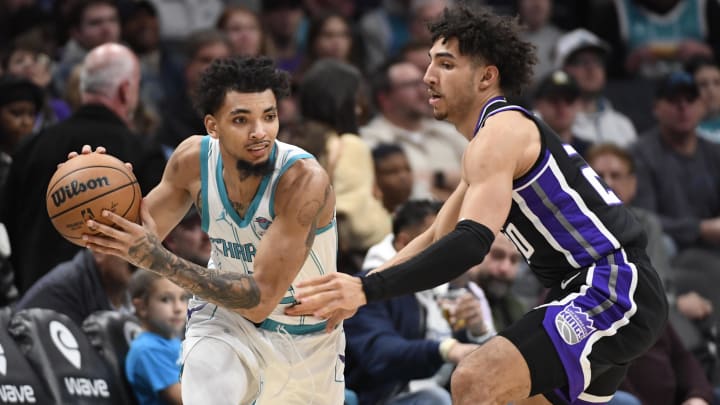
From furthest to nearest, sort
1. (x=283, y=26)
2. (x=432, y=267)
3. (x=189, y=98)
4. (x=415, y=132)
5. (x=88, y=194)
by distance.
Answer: (x=283, y=26)
(x=415, y=132)
(x=189, y=98)
(x=88, y=194)
(x=432, y=267)

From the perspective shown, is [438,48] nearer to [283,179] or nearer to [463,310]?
[283,179]

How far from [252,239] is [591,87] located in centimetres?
624

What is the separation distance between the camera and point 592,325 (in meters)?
5.13

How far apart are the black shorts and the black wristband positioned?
557 millimetres

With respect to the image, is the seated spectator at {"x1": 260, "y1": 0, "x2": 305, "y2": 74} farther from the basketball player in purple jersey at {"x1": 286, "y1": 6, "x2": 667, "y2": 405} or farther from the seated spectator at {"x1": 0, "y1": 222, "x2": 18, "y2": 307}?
the basketball player in purple jersey at {"x1": 286, "y1": 6, "x2": 667, "y2": 405}

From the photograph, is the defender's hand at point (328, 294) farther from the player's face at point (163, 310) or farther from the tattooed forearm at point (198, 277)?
→ the player's face at point (163, 310)

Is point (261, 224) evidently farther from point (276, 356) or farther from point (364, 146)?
point (364, 146)

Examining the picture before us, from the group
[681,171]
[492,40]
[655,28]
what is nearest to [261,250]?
[492,40]

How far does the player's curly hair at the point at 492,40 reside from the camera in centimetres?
542

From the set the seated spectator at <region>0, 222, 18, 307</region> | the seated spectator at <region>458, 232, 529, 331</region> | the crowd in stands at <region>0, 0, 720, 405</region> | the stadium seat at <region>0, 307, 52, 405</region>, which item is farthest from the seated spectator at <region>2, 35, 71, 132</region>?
the seated spectator at <region>458, 232, 529, 331</region>

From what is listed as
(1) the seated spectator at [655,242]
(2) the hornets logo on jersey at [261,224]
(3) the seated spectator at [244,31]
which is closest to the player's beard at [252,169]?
(2) the hornets logo on jersey at [261,224]

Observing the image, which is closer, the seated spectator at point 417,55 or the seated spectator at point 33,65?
the seated spectator at point 33,65

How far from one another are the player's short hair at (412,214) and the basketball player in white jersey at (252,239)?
5.45 ft

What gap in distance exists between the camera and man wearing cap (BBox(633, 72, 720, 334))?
9875mm
